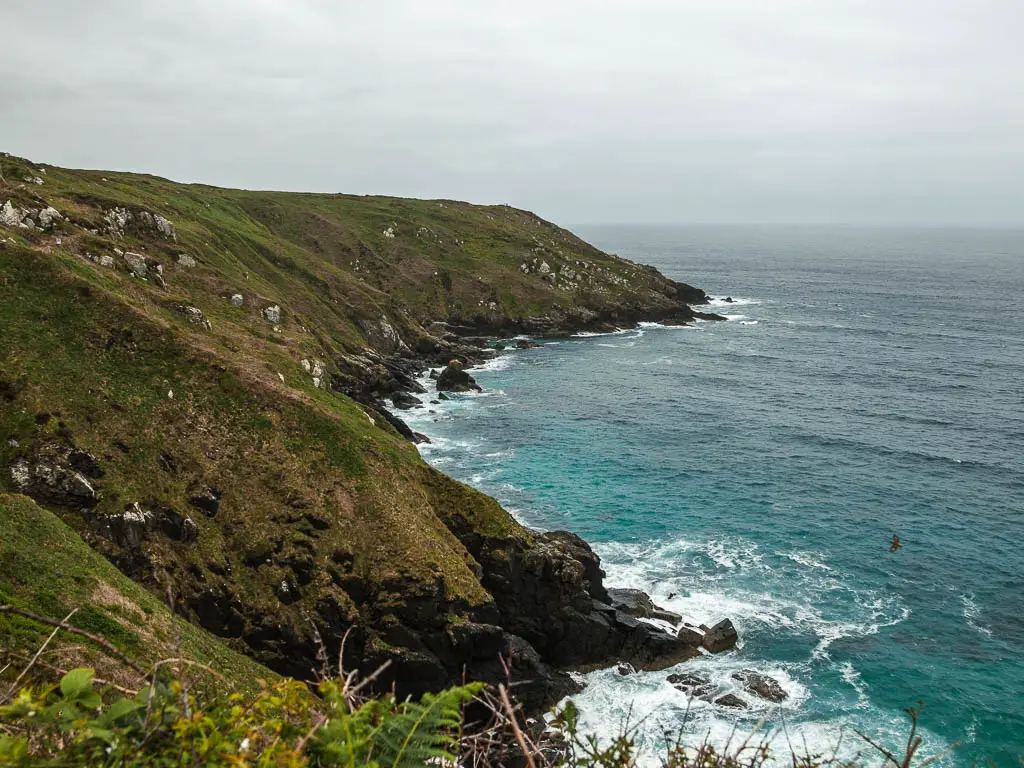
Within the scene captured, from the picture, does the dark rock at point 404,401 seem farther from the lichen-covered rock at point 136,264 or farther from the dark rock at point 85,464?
the dark rock at point 85,464

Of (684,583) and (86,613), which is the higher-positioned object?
(86,613)

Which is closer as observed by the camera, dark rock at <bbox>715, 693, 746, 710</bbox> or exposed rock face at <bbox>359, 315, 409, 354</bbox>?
dark rock at <bbox>715, 693, 746, 710</bbox>

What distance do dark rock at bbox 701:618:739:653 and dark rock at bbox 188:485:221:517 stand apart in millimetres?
30478

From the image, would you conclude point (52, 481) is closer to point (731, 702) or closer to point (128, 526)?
→ point (128, 526)

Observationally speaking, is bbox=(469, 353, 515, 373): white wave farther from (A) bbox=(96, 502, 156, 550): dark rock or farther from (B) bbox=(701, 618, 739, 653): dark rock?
(A) bbox=(96, 502, 156, 550): dark rock

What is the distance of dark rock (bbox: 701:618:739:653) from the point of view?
41.6 metres

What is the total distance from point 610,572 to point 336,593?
22360mm

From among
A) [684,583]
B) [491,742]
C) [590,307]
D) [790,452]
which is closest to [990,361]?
[790,452]

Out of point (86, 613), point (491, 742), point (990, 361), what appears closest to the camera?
point (491, 742)

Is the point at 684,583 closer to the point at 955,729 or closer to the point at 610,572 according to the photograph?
the point at 610,572

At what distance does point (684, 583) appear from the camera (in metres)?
48.9

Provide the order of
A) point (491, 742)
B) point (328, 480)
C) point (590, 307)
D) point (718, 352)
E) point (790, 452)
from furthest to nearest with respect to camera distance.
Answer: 1. point (590, 307)
2. point (718, 352)
3. point (790, 452)
4. point (328, 480)
5. point (491, 742)

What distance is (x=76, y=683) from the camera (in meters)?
5.77

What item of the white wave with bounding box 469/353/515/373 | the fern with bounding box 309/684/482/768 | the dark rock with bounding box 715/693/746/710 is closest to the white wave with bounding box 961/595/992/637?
the dark rock with bounding box 715/693/746/710
